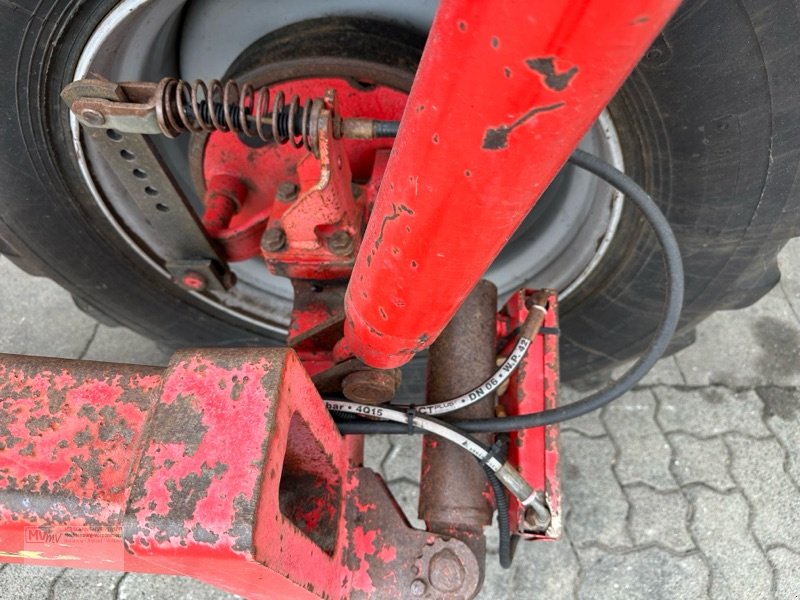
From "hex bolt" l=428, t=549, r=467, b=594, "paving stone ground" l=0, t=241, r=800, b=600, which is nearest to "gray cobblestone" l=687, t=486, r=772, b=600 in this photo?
"paving stone ground" l=0, t=241, r=800, b=600

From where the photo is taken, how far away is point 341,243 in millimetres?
833

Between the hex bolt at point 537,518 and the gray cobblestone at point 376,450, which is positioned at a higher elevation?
the hex bolt at point 537,518

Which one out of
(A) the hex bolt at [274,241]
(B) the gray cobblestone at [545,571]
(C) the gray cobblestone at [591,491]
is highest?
(A) the hex bolt at [274,241]

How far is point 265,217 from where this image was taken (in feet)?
3.04

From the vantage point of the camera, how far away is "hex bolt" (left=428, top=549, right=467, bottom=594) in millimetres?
711

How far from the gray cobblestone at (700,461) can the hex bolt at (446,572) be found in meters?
0.83

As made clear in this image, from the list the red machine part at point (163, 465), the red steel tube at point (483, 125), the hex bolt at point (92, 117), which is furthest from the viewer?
the hex bolt at point (92, 117)

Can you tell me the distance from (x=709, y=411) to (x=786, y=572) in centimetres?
36

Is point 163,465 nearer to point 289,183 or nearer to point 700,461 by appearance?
point 289,183

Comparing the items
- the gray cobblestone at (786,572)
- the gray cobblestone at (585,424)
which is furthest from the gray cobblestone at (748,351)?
the gray cobblestone at (786,572)

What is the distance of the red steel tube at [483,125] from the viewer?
0.95 feet

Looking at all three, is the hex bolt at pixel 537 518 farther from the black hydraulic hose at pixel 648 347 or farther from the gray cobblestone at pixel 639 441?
the gray cobblestone at pixel 639 441

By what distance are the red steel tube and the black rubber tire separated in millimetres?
409

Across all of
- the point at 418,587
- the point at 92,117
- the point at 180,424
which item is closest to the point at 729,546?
the point at 418,587
